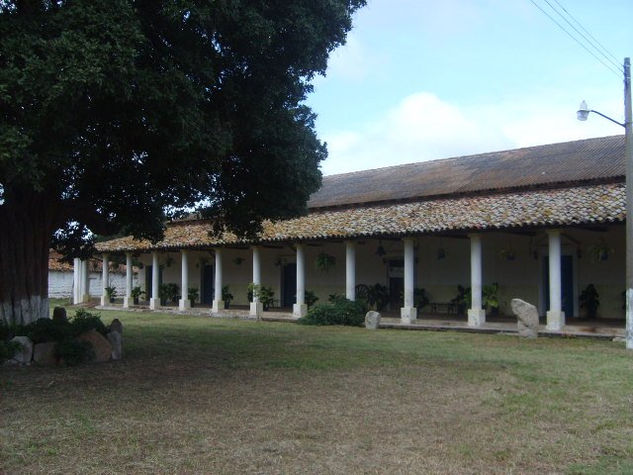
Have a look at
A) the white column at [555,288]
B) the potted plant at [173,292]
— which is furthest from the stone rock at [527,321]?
the potted plant at [173,292]

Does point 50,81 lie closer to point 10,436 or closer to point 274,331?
point 10,436

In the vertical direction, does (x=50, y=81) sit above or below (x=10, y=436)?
above

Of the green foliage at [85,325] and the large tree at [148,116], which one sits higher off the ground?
the large tree at [148,116]

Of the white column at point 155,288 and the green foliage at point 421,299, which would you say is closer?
the green foliage at point 421,299

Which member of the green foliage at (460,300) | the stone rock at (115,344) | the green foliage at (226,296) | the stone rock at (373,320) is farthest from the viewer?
the green foliage at (226,296)

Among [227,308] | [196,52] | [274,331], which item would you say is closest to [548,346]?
[274,331]

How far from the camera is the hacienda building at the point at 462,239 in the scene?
17.7 meters

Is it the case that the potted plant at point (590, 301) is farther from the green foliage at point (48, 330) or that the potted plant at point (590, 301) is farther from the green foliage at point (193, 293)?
the green foliage at point (193, 293)

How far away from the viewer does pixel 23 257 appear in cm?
1106

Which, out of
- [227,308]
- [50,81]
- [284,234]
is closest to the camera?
[50,81]

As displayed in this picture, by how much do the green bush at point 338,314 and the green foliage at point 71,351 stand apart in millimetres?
10797

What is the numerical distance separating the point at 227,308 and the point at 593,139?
612 inches

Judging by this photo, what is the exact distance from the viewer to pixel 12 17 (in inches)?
303

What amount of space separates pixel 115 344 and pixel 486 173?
49.4ft
